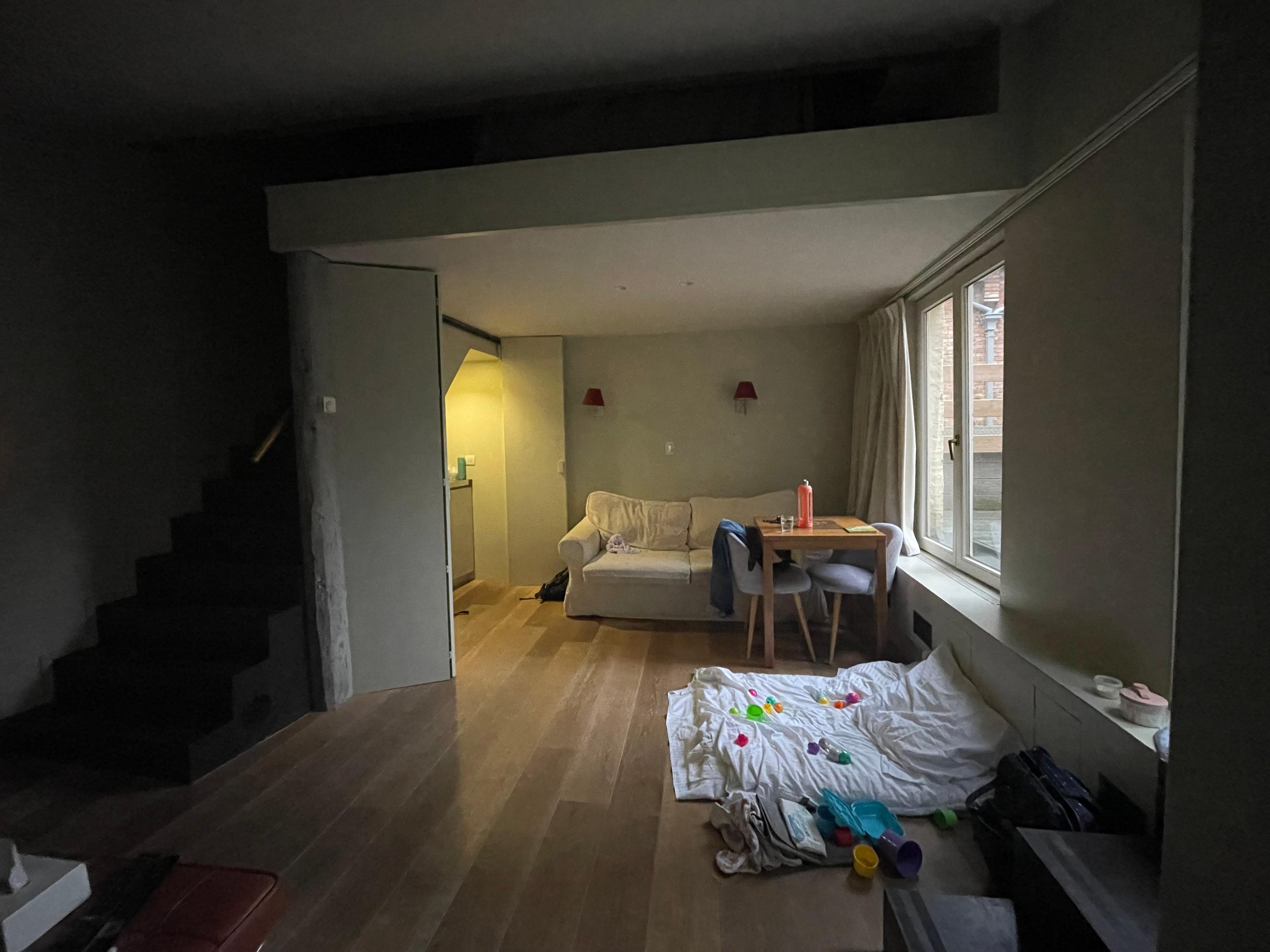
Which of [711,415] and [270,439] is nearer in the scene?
[270,439]

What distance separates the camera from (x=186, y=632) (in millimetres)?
2795

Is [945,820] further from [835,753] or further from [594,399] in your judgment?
[594,399]

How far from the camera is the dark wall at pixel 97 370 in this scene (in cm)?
265

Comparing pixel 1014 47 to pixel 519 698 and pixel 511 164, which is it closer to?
pixel 511 164

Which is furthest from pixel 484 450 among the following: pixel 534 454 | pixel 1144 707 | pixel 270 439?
pixel 1144 707

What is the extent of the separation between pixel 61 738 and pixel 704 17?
12.9ft

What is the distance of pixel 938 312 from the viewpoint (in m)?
3.59

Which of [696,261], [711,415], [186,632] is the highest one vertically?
[696,261]

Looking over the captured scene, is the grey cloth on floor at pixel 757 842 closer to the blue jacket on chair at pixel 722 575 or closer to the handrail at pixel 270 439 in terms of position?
the blue jacket on chair at pixel 722 575

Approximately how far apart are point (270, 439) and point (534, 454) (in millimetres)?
2102

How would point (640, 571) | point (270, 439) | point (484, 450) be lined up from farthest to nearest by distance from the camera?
point (484, 450)
point (640, 571)
point (270, 439)

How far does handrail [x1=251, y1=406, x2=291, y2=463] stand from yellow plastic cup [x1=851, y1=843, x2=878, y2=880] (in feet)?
12.1

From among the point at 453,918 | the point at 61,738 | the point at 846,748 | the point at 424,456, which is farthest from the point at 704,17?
the point at 61,738

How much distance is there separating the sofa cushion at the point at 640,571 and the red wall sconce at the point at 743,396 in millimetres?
1488
